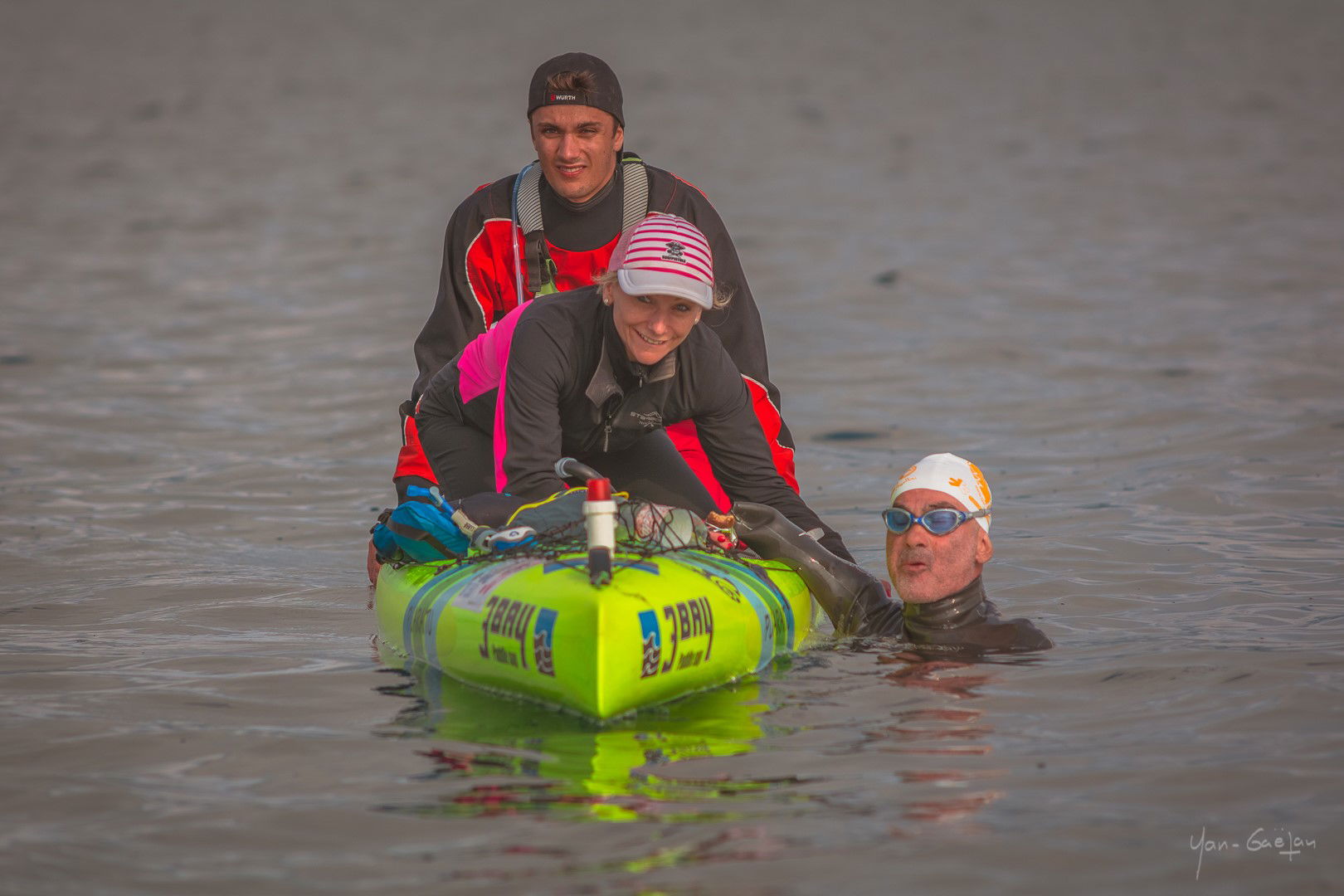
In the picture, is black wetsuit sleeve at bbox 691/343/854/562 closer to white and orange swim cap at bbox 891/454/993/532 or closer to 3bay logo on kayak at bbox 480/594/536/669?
white and orange swim cap at bbox 891/454/993/532

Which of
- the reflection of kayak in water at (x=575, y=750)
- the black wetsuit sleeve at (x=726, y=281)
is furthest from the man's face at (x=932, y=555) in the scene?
the black wetsuit sleeve at (x=726, y=281)

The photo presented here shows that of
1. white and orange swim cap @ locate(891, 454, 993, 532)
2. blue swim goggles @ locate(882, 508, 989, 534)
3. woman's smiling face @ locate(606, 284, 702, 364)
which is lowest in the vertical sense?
blue swim goggles @ locate(882, 508, 989, 534)

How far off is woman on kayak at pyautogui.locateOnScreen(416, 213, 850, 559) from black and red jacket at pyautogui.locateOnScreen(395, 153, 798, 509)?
39cm

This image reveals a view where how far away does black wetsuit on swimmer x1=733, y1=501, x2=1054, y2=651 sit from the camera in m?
5.57

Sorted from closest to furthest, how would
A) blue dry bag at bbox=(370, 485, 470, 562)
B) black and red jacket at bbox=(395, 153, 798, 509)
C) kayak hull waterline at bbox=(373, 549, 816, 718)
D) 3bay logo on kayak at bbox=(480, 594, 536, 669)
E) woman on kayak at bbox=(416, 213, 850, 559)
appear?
kayak hull waterline at bbox=(373, 549, 816, 718), 3bay logo on kayak at bbox=(480, 594, 536, 669), woman on kayak at bbox=(416, 213, 850, 559), blue dry bag at bbox=(370, 485, 470, 562), black and red jacket at bbox=(395, 153, 798, 509)

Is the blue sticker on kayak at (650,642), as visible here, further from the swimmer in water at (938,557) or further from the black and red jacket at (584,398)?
the swimmer in water at (938,557)

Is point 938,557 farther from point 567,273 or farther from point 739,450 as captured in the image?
point 567,273

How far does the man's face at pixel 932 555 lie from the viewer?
5527 millimetres

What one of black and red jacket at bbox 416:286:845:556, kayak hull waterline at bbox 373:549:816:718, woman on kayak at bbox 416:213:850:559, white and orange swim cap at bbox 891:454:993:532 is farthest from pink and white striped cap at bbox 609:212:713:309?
white and orange swim cap at bbox 891:454:993:532

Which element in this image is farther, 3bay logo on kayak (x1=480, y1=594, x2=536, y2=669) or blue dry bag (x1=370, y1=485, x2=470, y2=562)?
blue dry bag (x1=370, y1=485, x2=470, y2=562)

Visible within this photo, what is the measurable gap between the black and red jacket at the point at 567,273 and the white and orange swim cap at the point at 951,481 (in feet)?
3.26

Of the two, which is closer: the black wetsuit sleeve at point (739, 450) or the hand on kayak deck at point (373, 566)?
the black wetsuit sleeve at point (739, 450)

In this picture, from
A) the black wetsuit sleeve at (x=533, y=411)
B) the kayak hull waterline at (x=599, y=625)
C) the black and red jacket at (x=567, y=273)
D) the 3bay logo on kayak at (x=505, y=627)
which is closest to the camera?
the kayak hull waterline at (x=599, y=625)

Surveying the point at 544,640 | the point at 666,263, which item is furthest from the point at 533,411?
the point at 544,640
